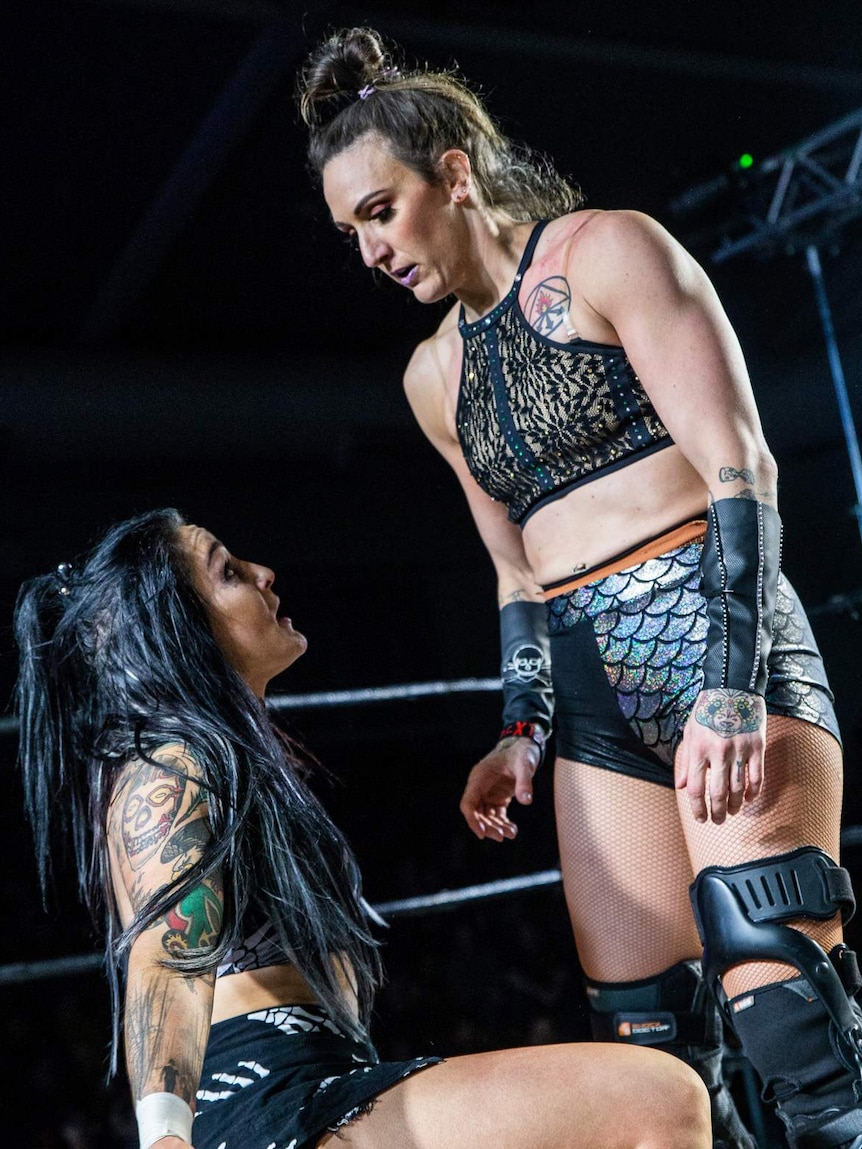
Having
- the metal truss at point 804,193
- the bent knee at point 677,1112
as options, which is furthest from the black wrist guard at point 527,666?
the metal truss at point 804,193

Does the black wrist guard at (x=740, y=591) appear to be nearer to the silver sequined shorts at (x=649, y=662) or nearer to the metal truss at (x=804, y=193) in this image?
the silver sequined shorts at (x=649, y=662)

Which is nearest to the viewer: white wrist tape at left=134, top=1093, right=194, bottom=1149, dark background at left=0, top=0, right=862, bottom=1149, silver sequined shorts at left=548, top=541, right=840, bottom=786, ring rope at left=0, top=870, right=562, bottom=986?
white wrist tape at left=134, top=1093, right=194, bottom=1149

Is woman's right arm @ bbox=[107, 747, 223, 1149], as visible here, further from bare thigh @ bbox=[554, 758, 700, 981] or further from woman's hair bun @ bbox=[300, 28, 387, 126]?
woman's hair bun @ bbox=[300, 28, 387, 126]

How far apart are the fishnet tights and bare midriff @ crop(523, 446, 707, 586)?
0.93 feet

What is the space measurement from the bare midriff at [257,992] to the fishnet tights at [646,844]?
1.42 ft

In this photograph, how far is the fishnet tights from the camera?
1377 mm

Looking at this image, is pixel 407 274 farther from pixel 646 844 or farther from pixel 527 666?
pixel 646 844

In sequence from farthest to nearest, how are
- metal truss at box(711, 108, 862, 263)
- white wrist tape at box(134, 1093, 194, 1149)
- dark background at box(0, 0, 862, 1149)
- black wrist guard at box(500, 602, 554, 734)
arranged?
metal truss at box(711, 108, 862, 263) → dark background at box(0, 0, 862, 1149) → black wrist guard at box(500, 602, 554, 734) → white wrist tape at box(134, 1093, 194, 1149)

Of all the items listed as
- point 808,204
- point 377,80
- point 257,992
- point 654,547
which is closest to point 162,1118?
point 257,992

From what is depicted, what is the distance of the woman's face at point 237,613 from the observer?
1597 millimetres

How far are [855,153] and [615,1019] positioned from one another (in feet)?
10.8

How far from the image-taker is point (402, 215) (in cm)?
166

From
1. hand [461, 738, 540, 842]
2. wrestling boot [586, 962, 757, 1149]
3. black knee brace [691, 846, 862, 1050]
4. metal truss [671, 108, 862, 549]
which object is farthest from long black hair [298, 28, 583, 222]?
metal truss [671, 108, 862, 549]

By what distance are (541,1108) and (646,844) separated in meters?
0.48
